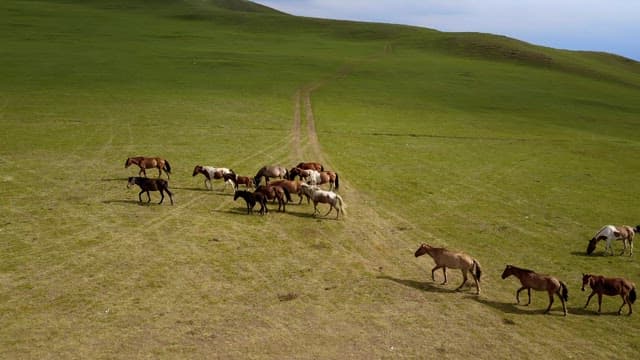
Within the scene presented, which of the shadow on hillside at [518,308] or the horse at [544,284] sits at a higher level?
the horse at [544,284]

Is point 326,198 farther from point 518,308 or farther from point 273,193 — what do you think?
point 518,308

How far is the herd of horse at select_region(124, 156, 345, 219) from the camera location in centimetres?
2353

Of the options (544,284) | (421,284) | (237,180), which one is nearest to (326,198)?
(237,180)

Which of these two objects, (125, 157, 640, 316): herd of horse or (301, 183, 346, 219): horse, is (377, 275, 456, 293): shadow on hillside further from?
(301, 183, 346, 219): horse

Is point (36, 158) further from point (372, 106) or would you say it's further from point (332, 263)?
point (372, 106)

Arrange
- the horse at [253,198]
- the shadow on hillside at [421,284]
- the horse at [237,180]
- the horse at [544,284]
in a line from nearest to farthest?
the horse at [544,284]
the shadow on hillside at [421,284]
the horse at [253,198]
the horse at [237,180]

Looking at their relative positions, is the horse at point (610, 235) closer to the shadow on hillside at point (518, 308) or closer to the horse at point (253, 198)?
the shadow on hillside at point (518, 308)

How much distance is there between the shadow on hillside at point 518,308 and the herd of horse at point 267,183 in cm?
835

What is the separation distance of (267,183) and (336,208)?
181 inches

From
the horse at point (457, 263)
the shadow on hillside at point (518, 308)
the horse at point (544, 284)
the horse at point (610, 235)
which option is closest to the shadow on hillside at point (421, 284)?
the horse at point (457, 263)

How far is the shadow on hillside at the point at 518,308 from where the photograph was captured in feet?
53.7

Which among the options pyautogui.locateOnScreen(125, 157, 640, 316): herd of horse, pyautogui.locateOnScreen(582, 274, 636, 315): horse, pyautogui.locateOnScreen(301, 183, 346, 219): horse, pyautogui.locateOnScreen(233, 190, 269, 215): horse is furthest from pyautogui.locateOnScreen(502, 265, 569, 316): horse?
pyautogui.locateOnScreen(233, 190, 269, 215): horse

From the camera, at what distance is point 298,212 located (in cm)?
2428

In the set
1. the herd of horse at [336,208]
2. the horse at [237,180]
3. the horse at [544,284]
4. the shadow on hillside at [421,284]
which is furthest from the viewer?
the horse at [237,180]
